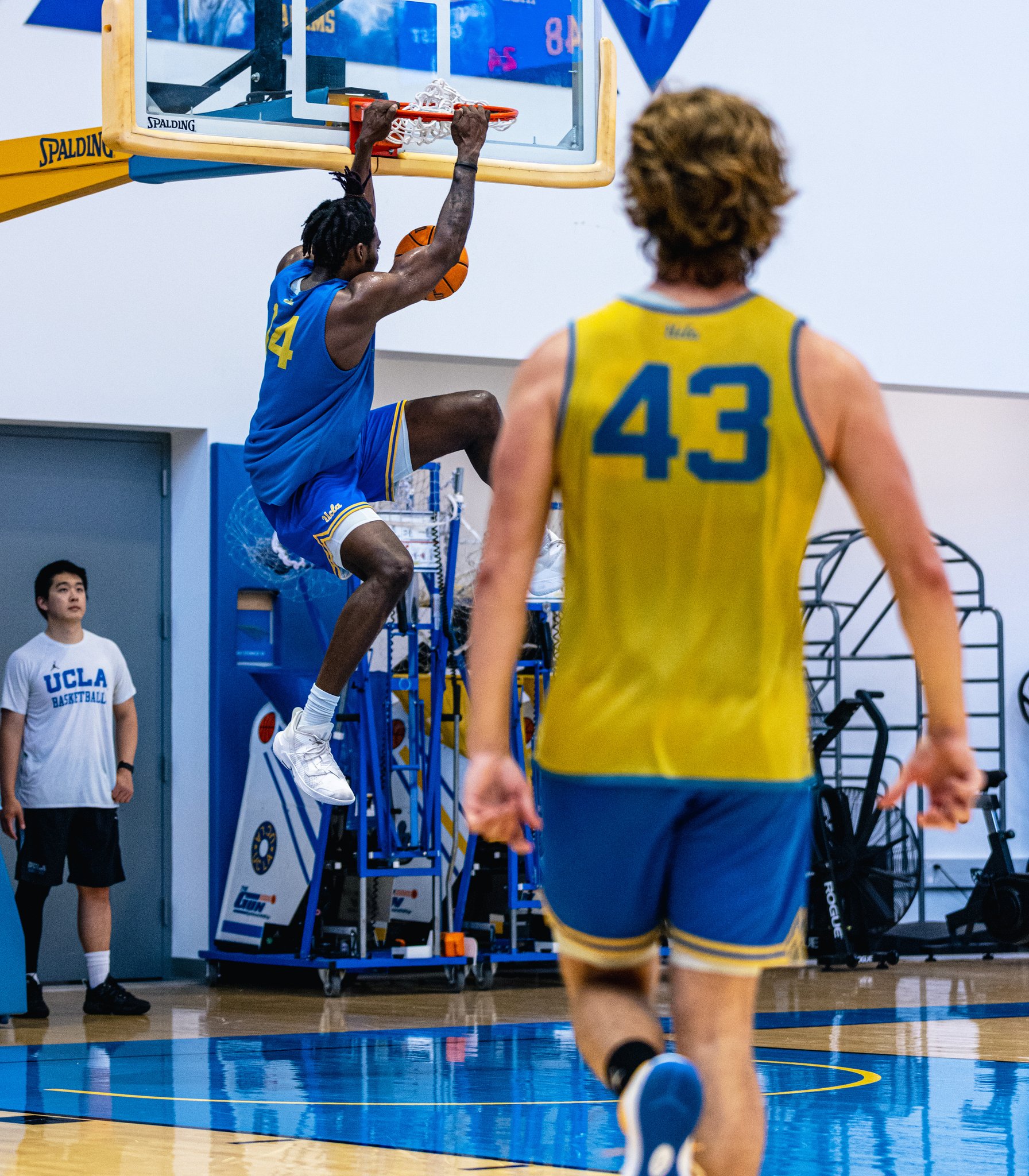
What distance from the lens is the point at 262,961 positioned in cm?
930

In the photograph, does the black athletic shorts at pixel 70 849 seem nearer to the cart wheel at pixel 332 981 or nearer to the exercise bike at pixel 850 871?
the cart wheel at pixel 332 981

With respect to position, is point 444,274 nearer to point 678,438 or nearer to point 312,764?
point 312,764

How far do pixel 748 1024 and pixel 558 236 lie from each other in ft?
28.0

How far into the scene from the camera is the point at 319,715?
527 centimetres

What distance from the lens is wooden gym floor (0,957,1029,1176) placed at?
4605 mm

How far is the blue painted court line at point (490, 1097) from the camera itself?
4.68 meters

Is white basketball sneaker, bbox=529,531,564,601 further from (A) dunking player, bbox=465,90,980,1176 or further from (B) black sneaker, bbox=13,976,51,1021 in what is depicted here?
(A) dunking player, bbox=465,90,980,1176

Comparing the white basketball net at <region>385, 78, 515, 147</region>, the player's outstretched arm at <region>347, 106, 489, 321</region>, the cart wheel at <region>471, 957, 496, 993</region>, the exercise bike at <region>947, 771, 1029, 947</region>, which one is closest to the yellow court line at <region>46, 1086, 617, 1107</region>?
the player's outstretched arm at <region>347, 106, 489, 321</region>

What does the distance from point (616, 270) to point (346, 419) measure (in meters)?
5.88

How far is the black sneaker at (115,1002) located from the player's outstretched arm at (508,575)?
21.0 ft

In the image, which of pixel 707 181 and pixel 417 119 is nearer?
pixel 707 181

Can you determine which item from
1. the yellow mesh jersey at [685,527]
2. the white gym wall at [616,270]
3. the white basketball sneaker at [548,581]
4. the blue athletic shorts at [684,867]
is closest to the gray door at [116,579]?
the white gym wall at [616,270]

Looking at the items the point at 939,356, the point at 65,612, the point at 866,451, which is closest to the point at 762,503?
the point at 866,451

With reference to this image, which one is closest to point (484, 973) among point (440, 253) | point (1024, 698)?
point (1024, 698)
